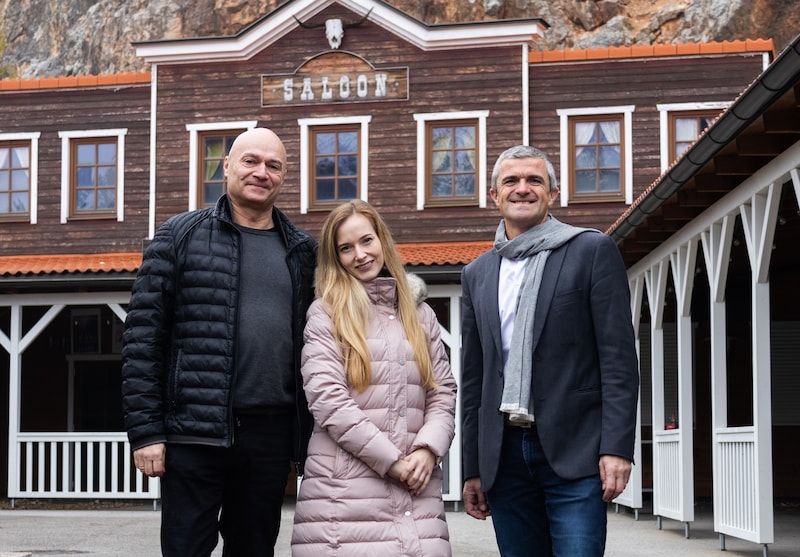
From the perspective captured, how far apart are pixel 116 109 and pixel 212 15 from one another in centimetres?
1387

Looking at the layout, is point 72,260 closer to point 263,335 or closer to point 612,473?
point 263,335

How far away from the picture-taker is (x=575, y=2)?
31.4m

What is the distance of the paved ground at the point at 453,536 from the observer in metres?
9.83

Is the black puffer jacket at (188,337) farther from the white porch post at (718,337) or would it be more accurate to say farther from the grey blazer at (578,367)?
the white porch post at (718,337)

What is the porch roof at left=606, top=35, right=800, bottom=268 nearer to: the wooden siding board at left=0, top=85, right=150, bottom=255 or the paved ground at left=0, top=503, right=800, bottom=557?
the paved ground at left=0, top=503, right=800, bottom=557

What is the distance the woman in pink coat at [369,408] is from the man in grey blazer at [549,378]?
0.65ft

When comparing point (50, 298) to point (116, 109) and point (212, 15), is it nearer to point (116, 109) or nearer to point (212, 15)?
point (116, 109)

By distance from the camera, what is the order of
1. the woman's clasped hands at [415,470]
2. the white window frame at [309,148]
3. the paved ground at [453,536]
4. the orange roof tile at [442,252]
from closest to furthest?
the woman's clasped hands at [415,470] < the paved ground at [453,536] < the orange roof tile at [442,252] < the white window frame at [309,148]

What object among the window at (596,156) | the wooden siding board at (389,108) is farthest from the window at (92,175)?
the window at (596,156)

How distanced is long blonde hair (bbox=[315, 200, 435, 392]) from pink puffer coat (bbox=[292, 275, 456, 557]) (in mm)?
31

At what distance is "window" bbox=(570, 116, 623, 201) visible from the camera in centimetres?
1828

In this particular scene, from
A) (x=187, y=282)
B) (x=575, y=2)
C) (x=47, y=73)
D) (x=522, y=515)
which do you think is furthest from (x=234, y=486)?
(x=47, y=73)

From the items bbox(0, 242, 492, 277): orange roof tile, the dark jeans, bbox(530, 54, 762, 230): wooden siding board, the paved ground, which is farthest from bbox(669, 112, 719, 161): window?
the dark jeans

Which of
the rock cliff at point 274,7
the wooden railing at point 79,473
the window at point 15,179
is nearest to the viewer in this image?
the wooden railing at point 79,473
